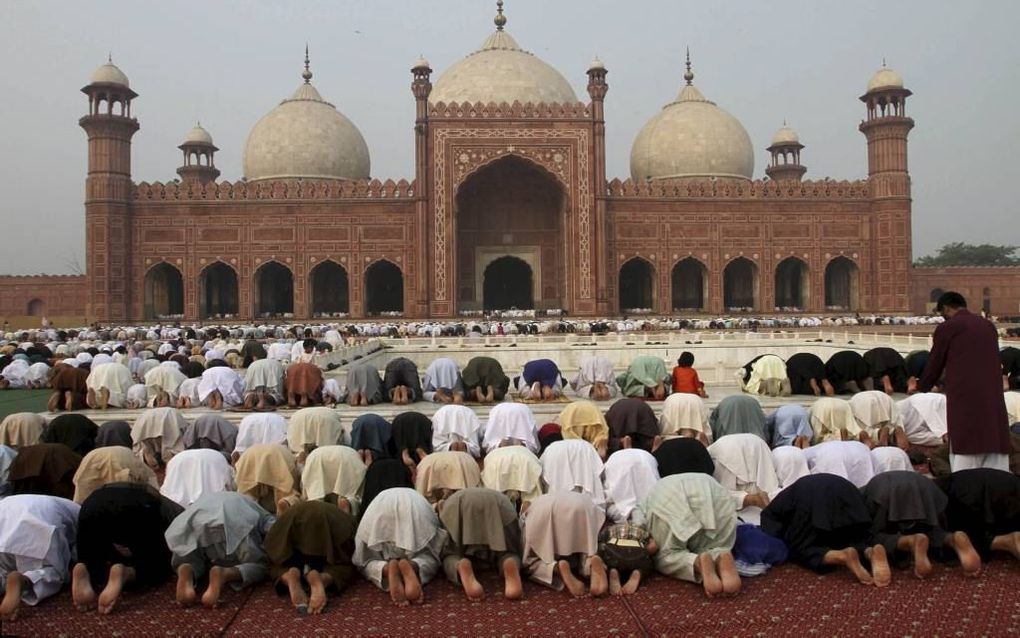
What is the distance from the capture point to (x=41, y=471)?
14.2ft

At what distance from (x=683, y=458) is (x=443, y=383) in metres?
3.53

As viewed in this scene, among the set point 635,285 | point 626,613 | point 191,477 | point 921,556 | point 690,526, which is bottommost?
point 626,613

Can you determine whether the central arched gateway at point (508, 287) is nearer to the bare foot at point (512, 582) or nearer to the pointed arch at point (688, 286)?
the pointed arch at point (688, 286)

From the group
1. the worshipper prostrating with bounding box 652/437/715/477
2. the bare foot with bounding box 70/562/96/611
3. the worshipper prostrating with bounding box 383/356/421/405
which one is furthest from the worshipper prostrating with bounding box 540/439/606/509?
the worshipper prostrating with bounding box 383/356/421/405

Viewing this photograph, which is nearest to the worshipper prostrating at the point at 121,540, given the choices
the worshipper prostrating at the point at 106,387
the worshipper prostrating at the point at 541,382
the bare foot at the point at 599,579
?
the bare foot at the point at 599,579

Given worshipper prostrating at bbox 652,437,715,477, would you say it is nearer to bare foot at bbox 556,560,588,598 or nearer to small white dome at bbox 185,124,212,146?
bare foot at bbox 556,560,588,598

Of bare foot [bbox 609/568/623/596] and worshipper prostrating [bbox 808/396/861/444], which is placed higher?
worshipper prostrating [bbox 808/396/861/444]

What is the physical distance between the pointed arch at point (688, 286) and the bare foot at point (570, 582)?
18.8 metres

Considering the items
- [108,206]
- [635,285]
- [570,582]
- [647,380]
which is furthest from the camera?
[635,285]

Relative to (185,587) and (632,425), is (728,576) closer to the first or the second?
(185,587)

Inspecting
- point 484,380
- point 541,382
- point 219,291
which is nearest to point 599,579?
point 541,382

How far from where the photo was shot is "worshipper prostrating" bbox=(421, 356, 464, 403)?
7359 mm

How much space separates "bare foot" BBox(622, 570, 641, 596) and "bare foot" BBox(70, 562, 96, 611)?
6.45ft

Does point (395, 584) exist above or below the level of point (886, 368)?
below
